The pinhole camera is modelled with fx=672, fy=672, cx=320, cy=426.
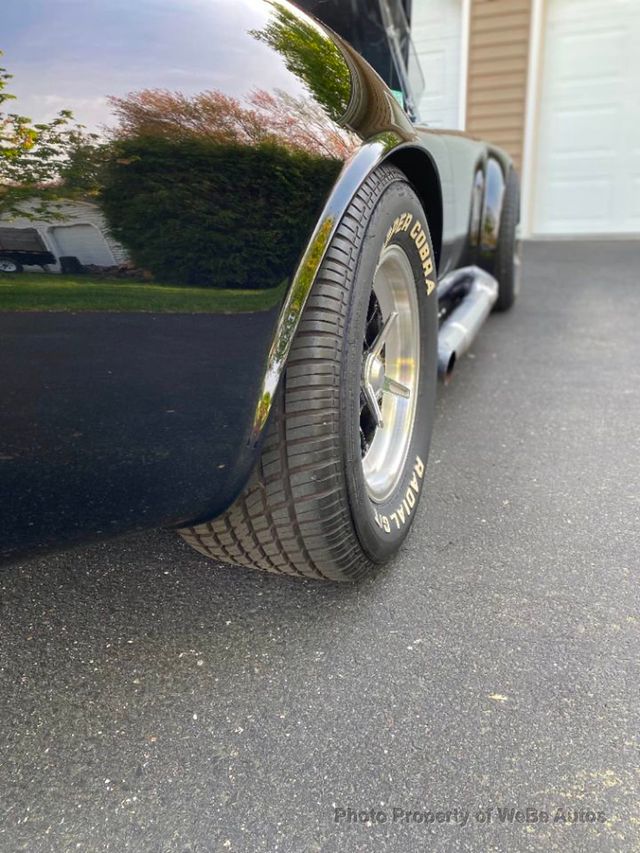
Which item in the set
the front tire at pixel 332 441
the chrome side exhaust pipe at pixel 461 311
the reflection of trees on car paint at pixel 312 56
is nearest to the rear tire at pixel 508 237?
the chrome side exhaust pipe at pixel 461 311

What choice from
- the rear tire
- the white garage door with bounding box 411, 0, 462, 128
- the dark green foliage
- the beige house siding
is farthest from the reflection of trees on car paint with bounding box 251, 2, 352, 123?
the beige house siding

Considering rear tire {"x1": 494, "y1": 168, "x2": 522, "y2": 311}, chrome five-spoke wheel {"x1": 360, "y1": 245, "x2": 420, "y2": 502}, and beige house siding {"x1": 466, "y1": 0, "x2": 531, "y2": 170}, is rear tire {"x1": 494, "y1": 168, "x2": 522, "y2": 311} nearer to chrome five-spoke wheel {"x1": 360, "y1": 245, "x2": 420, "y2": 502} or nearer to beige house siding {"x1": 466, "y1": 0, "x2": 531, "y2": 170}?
chrome five-spoke wheel {"x1": 360, "y1": 245, "x2": 420, "y2": 502}

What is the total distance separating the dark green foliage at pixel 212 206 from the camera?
97 cm

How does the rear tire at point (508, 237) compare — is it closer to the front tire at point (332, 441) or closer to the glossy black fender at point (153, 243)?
the front tire at point (332, 441)

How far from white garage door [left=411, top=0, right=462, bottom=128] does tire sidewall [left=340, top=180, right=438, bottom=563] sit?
5.75 metres

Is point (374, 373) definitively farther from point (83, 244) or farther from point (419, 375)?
point (83, 244)

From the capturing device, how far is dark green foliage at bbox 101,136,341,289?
3.19ft

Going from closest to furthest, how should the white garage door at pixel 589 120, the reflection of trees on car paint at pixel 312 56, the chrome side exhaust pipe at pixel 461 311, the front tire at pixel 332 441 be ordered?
the reflection of trees on car paint at pixel 312 56 < the front tire at pixel 332 441 < the chrome side exhaust pipe at pixel 461 311 < the white garage door at pixel 589 120

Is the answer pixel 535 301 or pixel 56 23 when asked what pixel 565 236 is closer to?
pixel 535 301

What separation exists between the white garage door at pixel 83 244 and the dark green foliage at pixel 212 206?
1.1 inches

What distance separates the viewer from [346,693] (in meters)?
1.32

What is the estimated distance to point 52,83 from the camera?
90cm

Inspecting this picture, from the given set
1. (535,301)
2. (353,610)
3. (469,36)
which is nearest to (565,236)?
(469,36)

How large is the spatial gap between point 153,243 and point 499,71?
24.1 ft
